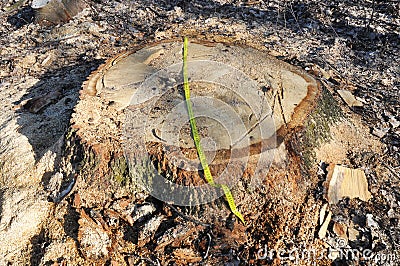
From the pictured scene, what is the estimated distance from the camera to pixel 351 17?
5.81m

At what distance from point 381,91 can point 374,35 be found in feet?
4.33

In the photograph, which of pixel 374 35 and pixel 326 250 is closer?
pixel 326 250

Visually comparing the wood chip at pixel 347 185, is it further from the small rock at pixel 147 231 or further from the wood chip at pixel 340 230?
the small rock at pixel 147 231

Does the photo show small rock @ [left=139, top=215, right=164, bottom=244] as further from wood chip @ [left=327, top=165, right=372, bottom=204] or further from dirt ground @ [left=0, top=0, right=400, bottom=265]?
wood chip @ [left=327, top=165, right=372, bottom=204]

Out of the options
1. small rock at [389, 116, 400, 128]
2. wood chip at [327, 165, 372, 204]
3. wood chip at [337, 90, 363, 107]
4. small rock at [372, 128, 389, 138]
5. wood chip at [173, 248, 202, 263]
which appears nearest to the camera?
wood chip at [173, 248, 202, 263]

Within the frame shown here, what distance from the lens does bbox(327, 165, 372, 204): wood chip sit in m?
3.04

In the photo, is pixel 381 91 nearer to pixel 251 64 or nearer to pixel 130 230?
pixel 251 64

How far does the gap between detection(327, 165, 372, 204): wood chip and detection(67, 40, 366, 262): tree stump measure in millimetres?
149

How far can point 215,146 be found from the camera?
287 centimetres

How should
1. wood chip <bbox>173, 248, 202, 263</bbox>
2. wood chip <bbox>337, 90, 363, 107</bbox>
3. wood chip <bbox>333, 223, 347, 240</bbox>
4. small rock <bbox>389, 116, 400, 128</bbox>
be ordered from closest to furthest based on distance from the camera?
wood chip <bbox>173, 248, 202, 263</bbox>
wood chip <bbox>333, 223, 347, 240</bbox>
small rock <bbox>389, 116, 400, 128</bbox>
wood chip <bbox>337, 90, 363, 107</bbox>

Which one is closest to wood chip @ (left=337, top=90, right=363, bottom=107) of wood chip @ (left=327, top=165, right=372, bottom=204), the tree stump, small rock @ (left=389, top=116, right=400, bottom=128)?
small rock @ (left=389, top=116, right=400, bottom=128)

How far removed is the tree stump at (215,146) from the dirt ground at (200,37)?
6.5 inches

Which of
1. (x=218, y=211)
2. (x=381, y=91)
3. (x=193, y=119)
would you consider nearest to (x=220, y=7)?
(x=381, y=91)

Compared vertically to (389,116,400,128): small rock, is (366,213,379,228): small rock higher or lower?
higher
